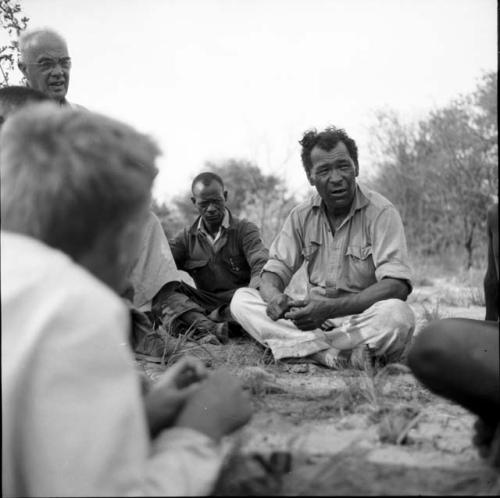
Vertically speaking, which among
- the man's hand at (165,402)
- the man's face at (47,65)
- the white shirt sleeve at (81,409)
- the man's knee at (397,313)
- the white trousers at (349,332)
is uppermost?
the man's face at (47,65)

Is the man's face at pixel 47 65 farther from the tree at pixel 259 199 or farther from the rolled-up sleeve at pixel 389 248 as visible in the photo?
the rolled-up sleeve at pixel 389 248

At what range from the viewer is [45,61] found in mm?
4547

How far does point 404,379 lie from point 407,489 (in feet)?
6.72

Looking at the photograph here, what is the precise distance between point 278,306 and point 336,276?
18.7 inches

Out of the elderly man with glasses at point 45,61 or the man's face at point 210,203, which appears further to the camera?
the man's face at point 210,203

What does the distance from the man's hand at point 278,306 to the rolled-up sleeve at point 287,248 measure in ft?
1.09

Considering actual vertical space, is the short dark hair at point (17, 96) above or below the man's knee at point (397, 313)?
above

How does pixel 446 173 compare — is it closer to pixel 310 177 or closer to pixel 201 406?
pixel 310 177

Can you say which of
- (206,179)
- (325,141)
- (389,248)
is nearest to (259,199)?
(206,179)

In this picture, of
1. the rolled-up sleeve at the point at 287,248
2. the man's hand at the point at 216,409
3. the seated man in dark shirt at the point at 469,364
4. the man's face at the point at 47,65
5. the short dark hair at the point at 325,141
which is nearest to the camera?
the man's hand at the point at 216,409

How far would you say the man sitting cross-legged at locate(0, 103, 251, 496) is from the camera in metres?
1.05

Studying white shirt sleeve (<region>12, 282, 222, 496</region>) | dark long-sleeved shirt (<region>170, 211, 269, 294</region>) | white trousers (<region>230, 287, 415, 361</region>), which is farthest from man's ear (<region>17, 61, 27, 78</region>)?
white shirt sleeve (<region>12, 282, 222, 496</region>)

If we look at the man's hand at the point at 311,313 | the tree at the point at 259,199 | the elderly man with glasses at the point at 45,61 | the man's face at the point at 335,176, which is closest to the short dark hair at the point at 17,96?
the elderly man with glasses at the point at 45,61

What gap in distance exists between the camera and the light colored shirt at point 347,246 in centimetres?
400
